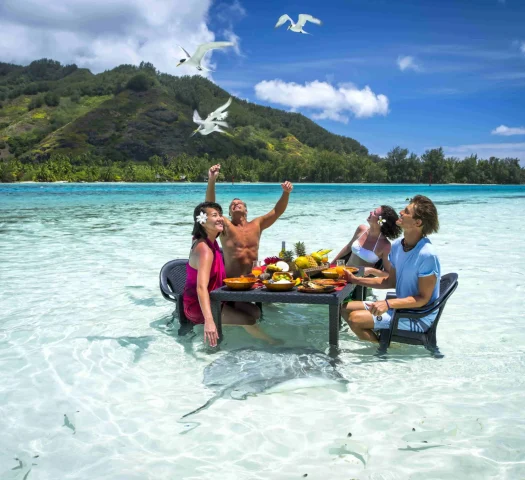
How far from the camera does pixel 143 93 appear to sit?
177250 mm

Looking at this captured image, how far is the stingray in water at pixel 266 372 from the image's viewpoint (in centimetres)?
413

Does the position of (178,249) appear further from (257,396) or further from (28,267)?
(257,396)

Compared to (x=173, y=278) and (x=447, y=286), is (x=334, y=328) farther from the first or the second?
(x=173, y=278)

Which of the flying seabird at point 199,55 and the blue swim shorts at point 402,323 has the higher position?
the flying seabird at point 199,55

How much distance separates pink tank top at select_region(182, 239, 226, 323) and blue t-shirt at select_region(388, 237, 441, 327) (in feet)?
5.66

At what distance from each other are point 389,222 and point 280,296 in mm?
2309

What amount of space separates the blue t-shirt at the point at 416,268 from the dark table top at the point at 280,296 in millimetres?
526

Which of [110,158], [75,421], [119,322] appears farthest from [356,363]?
[110,158]

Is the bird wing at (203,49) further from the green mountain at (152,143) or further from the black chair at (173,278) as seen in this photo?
the green mountain at (152,143)

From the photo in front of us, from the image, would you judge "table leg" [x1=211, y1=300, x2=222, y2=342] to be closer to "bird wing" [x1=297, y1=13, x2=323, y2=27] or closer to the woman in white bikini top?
the woman in white bikini top

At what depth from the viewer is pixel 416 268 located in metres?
4.46

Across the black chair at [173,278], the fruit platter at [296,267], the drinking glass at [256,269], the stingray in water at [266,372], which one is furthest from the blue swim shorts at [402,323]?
the black chair at [173,278]

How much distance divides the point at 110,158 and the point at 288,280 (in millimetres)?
145100

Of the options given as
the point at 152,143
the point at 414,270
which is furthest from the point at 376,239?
the point at 152,143
